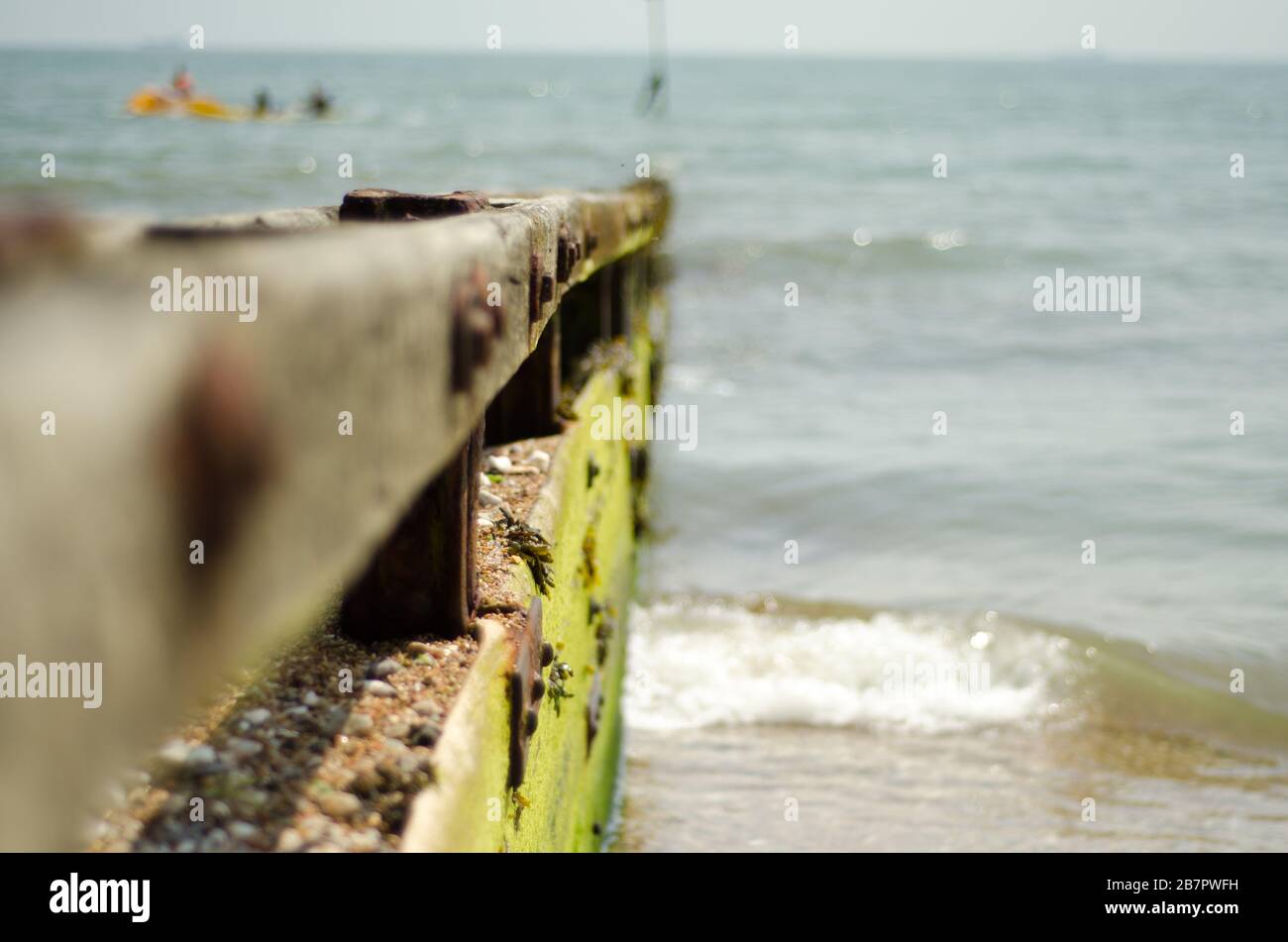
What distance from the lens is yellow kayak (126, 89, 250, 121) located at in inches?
1438

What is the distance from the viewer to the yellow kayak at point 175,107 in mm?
36531

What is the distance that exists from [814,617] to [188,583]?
6745 mm

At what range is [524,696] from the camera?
2.39 m
